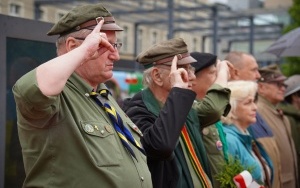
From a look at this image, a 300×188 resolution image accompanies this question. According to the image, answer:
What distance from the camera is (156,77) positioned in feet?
11.9

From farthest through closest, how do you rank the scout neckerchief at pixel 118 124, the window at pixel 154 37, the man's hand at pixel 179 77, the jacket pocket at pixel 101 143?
the window at pixel 154 37 → the man's hand at pixel 179 77 → the scout neckerchief at pixel 118 124 → the jacket pocket at pixel 101 143

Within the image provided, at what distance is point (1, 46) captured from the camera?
3379 millimetres

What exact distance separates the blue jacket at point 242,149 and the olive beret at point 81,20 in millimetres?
1875

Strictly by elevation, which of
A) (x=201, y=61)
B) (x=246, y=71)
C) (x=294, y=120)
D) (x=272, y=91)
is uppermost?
(x=201, y=61)

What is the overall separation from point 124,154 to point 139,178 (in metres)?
0.13

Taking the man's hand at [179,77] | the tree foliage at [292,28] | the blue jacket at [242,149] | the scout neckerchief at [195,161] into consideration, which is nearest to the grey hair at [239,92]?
the blue jacket at [242,149]

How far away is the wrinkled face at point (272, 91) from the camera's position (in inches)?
247

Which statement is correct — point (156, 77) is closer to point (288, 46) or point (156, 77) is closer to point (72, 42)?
point (72, 42)

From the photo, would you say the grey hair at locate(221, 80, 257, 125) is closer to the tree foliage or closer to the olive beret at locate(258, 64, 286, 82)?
the olive beret at locate(258, 64, 286, 82)

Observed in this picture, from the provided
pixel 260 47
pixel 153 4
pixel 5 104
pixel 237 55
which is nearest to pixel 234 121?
pixel 237 55

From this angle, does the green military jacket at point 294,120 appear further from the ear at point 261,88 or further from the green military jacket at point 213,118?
the green military jacket at point 213,118

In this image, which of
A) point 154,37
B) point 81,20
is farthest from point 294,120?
point 154,37

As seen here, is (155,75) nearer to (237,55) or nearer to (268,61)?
(237,55)

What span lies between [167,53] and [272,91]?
2.95 metres
